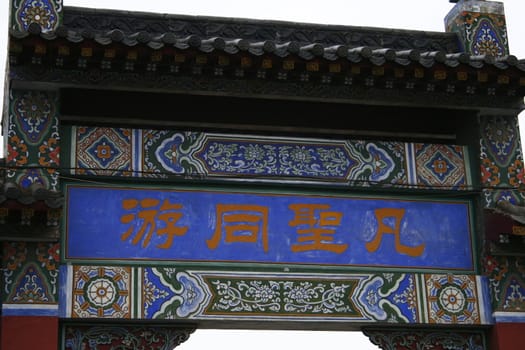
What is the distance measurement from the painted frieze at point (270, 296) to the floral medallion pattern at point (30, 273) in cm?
12

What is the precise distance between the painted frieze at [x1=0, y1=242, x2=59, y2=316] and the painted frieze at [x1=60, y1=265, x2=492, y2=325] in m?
0.12

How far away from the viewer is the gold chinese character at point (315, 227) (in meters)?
9.87

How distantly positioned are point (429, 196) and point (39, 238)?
11.3 ft

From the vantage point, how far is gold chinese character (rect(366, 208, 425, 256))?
9.98m

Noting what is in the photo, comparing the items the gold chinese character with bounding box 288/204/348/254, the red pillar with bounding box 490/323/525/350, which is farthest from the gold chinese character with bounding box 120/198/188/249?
the red pillar with bounding box 490/323/525/350

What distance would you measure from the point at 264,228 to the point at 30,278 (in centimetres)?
201

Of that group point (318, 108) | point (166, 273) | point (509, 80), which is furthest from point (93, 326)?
point (509, 80)

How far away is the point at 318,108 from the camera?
10.4m

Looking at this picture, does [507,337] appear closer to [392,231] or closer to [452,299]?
[452,299]

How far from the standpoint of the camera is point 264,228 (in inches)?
387

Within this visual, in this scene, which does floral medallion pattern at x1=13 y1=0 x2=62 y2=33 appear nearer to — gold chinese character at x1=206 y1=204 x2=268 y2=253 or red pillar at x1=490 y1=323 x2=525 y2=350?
gold chinese character at x1=206 y1=204 x2=268 y2=253

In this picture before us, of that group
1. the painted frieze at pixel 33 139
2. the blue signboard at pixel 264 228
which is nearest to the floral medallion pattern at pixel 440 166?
the blue signboard at pixel 264 228

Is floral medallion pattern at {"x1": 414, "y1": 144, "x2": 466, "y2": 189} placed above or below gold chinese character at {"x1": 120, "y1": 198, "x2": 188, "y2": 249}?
above

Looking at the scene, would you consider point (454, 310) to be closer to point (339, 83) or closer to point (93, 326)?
point (339, 83)
